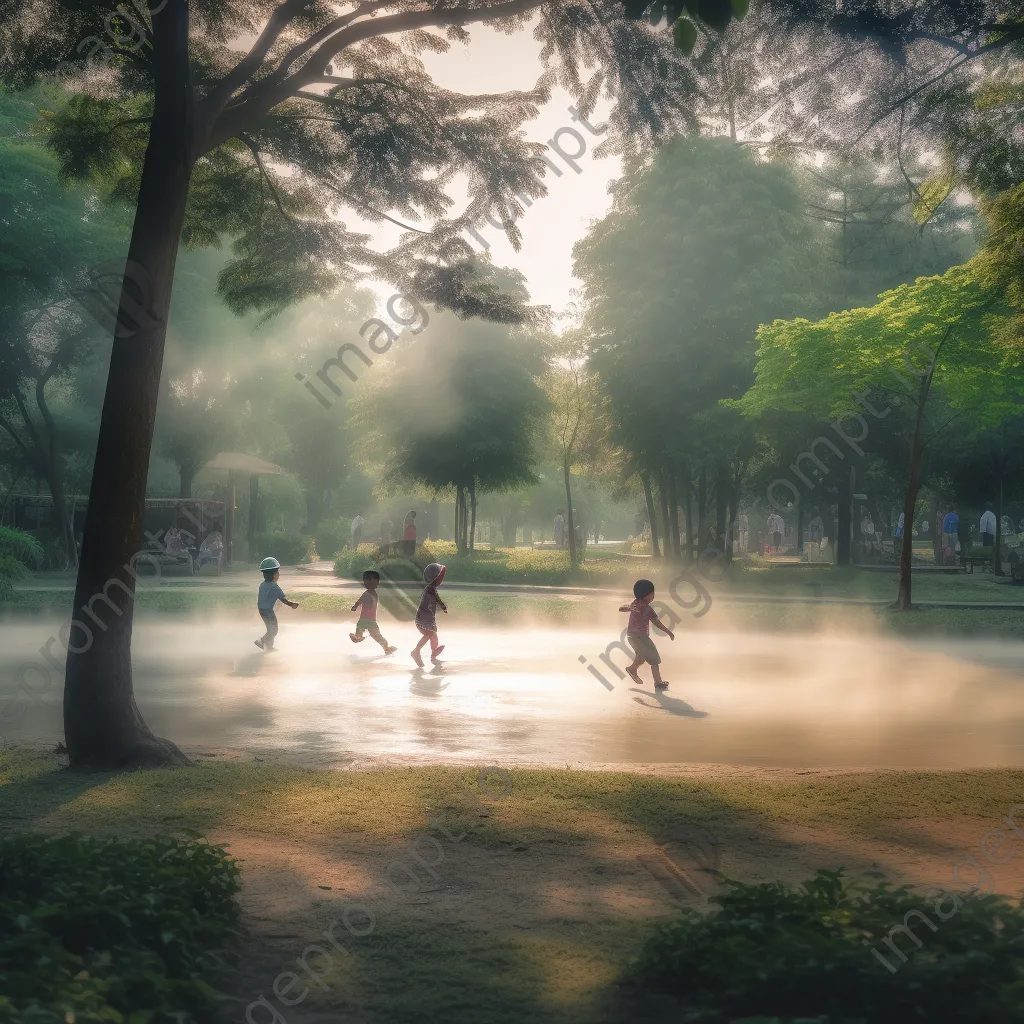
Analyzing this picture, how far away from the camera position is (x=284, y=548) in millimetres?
49188

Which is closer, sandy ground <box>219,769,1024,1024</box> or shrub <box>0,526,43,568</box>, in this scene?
sandy ground <box>219,769,1024,1024</box>

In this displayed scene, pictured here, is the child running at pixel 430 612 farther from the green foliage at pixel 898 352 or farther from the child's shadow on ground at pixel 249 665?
the green foliage at pixel 898 352

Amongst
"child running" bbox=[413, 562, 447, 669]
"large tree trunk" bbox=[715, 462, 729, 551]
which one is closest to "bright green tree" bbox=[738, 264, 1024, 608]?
"large tree trunk" bbox=[715, 462, 729, 551]

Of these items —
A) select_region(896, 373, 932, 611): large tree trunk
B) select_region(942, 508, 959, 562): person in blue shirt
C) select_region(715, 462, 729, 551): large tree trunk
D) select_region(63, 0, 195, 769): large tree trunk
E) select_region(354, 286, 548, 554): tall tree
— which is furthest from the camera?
select_region(942, 508, 959, 562): person in blue shirt

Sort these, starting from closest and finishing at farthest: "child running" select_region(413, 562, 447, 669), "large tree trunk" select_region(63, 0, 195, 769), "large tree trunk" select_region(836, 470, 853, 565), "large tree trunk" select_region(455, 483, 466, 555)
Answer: "large tree trunk" select_region(63, 0, 195, 769)
"child running" select_region(413, 562, 447, 669)
"large tree trunk" select_region(836, 470, 853, 565)
"large tree trunk" select_region(455, 483, 466, 555)

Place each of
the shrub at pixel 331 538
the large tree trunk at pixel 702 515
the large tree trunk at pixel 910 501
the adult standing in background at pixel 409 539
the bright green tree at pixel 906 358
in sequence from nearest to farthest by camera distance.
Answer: the bright green tree at pixel 906 358, the large tree trunk at pixel 910 501, the adult standing in background at pixel 409 539, the large tree trunk at pixel 702 515, the shrub at pixel 331 538

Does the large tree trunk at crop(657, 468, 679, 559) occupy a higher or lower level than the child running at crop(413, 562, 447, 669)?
higher

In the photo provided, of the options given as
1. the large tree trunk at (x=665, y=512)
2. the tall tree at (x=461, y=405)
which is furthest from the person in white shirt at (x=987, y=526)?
the tall tree at (x=461, y=405)

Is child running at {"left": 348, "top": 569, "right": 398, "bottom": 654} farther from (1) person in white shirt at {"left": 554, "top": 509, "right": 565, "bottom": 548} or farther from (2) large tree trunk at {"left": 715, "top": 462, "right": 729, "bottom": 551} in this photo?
(1) person in white shirt at {"left": 554, "top": 509, "right": 565, "bottom": 548}

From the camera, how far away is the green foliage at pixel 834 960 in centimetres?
376

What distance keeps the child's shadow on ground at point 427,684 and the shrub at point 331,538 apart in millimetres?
43520

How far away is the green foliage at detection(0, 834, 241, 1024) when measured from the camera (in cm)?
370

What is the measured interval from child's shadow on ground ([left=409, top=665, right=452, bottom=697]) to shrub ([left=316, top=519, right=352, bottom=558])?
43.5m

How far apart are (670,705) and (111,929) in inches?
370
